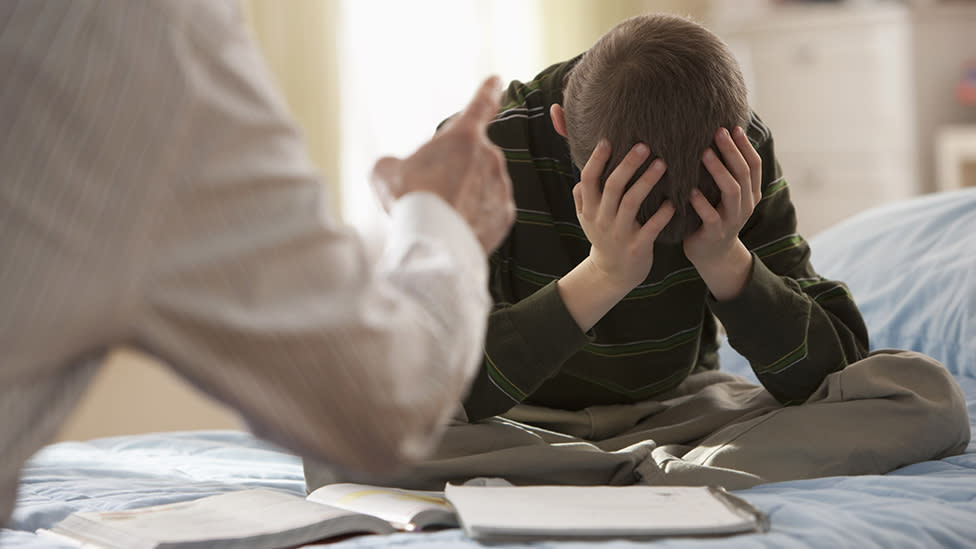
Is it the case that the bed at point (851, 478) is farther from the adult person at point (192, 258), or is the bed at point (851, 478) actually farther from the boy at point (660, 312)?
the adult person at point (192, 258)

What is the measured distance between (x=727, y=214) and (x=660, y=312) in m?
0.22

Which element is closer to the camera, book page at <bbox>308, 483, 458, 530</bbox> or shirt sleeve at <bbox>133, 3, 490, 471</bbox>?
shirt sleeve at <bbox>133, 3, 490, 471</bbox>

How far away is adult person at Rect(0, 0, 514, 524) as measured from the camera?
1.63 ft

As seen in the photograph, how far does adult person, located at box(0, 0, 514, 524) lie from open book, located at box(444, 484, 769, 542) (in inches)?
9.6

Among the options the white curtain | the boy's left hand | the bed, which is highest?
the white curtain

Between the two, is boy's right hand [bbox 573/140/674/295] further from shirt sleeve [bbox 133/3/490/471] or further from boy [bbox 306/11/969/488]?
shirt sleeve [bbox 133/3/490/471]

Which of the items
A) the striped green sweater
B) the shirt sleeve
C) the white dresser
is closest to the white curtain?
the white dresser

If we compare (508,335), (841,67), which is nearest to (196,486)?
(508,335)

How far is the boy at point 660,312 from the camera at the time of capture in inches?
39.1

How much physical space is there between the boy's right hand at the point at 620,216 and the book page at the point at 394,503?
0.28 metres

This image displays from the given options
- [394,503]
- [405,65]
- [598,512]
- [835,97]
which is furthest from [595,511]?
[835,97]

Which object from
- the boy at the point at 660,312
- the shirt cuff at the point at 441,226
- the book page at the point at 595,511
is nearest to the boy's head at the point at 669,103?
the boy at the point at 660,312

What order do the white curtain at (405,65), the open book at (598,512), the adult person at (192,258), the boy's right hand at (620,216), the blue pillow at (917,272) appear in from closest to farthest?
the adult person at (192,258)
the open book at (598,512)
the boy's right hand at (620,216)
the blue pillow at (917,272)
the white curtain at (405,65)

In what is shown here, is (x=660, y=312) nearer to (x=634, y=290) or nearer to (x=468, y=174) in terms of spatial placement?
(x=634, y=290)
